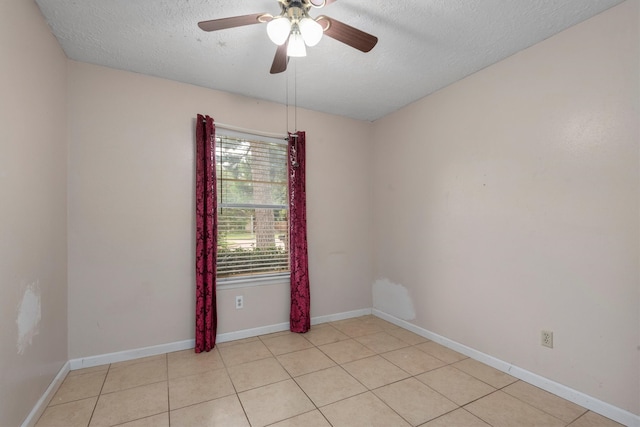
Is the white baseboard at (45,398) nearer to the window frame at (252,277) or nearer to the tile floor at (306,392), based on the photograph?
the tile floor at (306,392)

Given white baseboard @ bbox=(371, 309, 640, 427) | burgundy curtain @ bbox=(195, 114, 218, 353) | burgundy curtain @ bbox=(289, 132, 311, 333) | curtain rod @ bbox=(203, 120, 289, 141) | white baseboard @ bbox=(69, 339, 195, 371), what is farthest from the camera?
burgundy curtain @ bbox=(289, 132, 311, 333)

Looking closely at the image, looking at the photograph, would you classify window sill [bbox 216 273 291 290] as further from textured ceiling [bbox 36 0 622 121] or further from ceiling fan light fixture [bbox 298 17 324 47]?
ceiling fan light fixture [bbox 298 17 324 47]

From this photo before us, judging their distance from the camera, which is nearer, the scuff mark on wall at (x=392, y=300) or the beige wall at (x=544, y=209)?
the beige wall at (x=544, y=209)

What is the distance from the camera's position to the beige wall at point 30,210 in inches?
57.4

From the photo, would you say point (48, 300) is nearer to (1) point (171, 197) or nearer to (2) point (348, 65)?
(1) point (171, 197)

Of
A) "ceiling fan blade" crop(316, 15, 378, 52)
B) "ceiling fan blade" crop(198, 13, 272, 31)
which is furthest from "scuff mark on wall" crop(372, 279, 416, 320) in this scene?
"ceiling fan blade" crop(198, 13, 272, 31)

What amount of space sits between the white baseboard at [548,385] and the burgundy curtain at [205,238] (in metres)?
2.19

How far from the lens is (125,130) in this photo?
251 centimetres

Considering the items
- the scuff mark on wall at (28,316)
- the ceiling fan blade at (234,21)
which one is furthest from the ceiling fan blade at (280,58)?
the scuff mark on wall at (28,316)

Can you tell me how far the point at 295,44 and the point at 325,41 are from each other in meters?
0.60

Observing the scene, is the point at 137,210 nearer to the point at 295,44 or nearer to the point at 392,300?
the point at 295,44

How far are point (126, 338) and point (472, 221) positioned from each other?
127 inches

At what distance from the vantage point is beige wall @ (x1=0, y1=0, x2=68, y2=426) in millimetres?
1457

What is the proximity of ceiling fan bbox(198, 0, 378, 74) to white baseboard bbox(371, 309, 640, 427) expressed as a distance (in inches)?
102
